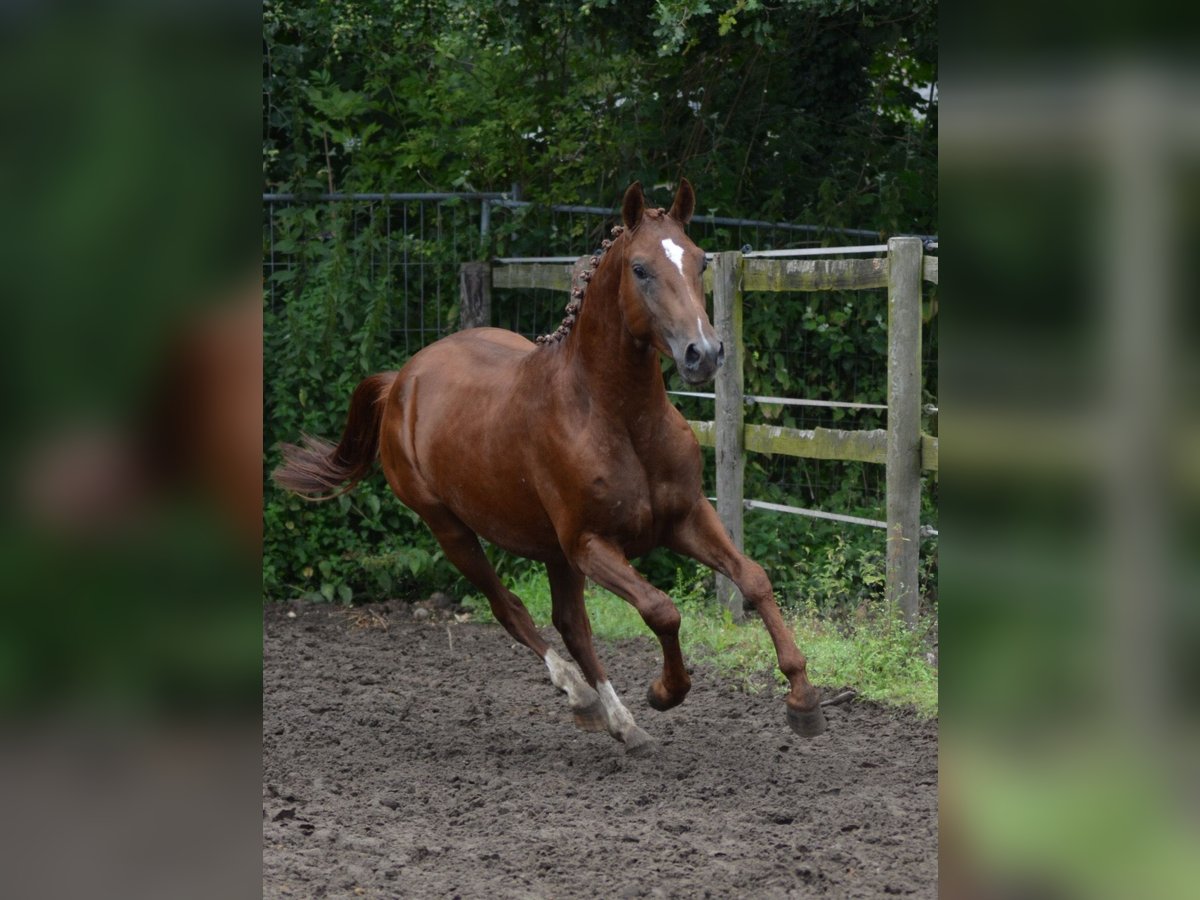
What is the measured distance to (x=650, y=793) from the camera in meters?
4.36

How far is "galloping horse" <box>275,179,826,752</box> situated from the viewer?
4.31m

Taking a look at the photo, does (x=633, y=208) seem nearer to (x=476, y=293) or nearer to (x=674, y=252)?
(x=674, y=252)

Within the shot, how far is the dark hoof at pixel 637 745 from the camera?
4.91 metres

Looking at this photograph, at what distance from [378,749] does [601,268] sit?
2.09 meters

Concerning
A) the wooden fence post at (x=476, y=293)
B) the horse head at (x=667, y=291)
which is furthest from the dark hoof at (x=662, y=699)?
the wooden fence post at (x=476, y=293)

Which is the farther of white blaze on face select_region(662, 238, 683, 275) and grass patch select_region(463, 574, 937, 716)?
grass patch select_region(463, 574, 937, 716)

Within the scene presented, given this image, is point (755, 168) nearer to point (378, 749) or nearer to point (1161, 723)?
point (378, 749)

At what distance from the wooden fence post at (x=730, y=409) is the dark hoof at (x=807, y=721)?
2801 millimetres

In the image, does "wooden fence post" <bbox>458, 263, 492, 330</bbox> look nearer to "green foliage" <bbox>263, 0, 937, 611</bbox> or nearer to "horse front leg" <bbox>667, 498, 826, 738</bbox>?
"green foliage" <bbox>263, 0, 937, 611</bbox>

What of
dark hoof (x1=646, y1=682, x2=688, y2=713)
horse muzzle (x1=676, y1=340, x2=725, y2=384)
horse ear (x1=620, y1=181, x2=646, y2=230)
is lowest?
dark hoof (x1=646, y1=682, x2=688, y2=713)

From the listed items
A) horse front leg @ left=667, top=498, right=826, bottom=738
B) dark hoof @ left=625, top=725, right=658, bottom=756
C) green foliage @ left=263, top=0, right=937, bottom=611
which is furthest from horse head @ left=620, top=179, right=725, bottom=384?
green foliage @ left=263, top=0, right=937, bottom=611

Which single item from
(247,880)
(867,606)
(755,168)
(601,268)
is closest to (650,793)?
(601,268)

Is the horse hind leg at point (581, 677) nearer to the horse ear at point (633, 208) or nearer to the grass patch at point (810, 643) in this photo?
the grass patch at point (810, 643)

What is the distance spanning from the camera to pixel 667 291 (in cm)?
421
